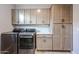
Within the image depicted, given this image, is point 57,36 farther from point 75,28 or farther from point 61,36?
point 75,28

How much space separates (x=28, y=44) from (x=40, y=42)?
1.01 metres

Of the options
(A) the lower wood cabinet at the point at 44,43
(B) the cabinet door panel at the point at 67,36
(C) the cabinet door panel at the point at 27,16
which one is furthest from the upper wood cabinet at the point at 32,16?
(B) the cabinet door panel at the point at 67,36

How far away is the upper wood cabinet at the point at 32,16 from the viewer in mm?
4363

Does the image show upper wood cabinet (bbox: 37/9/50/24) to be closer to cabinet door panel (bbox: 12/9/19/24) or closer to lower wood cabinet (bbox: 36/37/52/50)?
lower wood cabinet (bbox: 36/37/52/50)

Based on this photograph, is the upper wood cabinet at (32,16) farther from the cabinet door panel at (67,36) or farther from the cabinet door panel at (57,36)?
the cabinet door panel at (67,36)

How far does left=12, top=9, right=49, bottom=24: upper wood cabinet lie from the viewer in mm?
4363

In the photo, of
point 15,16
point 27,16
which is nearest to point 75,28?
point 27,16

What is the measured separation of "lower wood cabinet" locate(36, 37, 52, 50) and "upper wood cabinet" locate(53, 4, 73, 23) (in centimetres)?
67

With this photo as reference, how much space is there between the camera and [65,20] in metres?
4.62

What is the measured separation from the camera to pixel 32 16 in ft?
14.4

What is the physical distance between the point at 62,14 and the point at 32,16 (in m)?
1.02
